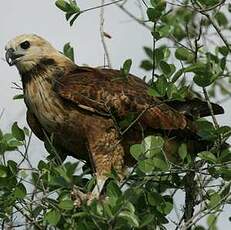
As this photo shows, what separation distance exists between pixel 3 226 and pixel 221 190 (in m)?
1.31

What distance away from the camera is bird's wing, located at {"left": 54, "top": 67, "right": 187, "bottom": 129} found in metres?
6.55

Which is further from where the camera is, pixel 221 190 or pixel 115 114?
pixel 115 114

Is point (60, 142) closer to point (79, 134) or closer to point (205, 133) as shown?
point (79, 134)

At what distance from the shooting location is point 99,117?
672 centimetres

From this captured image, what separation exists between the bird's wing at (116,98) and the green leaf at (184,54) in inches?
45.2

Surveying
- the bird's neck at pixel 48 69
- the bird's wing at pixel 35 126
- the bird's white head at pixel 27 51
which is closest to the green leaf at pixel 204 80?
the bird's wing at pixel 35 126

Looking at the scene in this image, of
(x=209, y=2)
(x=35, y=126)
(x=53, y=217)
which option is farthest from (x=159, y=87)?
(x=35, y=126)

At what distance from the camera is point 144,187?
5074mm

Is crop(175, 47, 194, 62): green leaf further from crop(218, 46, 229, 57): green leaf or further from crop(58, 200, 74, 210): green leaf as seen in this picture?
crop(58, 200, 74, 210): green leaf

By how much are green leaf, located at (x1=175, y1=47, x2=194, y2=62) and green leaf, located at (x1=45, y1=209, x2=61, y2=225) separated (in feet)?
4.06

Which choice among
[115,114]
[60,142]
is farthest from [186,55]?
[60,142]

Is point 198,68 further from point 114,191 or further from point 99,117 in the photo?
point 99,117

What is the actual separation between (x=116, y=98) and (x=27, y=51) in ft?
3.47

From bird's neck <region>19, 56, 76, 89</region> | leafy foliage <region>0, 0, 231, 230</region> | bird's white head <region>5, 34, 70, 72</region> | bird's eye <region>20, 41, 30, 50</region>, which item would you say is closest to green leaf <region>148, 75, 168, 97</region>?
leafy foliage <region>0, 0, 231, 230</region>
